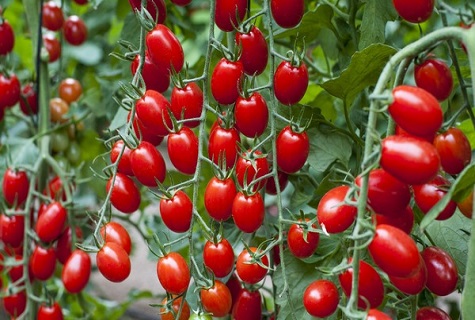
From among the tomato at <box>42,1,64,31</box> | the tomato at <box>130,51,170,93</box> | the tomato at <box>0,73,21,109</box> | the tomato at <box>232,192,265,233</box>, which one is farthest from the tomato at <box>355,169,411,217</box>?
the tomato at <box>42,1,64,31</box>

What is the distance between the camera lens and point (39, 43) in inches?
40.8

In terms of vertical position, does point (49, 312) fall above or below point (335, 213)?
below

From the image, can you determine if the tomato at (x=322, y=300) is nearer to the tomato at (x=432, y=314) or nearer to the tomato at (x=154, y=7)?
the tomato at (x=432, y=314)

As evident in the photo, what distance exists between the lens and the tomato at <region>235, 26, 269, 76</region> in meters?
0.61

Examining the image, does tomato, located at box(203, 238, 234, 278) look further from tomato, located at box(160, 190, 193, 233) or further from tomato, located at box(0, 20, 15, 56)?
tomato, located at box(0, 20, 15, 56)

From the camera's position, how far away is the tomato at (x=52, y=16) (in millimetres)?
1150

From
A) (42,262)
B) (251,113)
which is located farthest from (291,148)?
(42,262)

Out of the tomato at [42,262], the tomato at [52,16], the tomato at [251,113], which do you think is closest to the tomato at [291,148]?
the tomato at [251,113]

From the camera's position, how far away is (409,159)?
16.9 inches

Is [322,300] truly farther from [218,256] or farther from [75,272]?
[75,272]

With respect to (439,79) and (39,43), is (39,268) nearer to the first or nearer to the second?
(39,43)

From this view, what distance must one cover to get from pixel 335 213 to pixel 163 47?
0.61 feet

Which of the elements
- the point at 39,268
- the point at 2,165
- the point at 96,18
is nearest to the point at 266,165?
the point at 39,268

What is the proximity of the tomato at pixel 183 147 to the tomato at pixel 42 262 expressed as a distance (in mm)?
427
